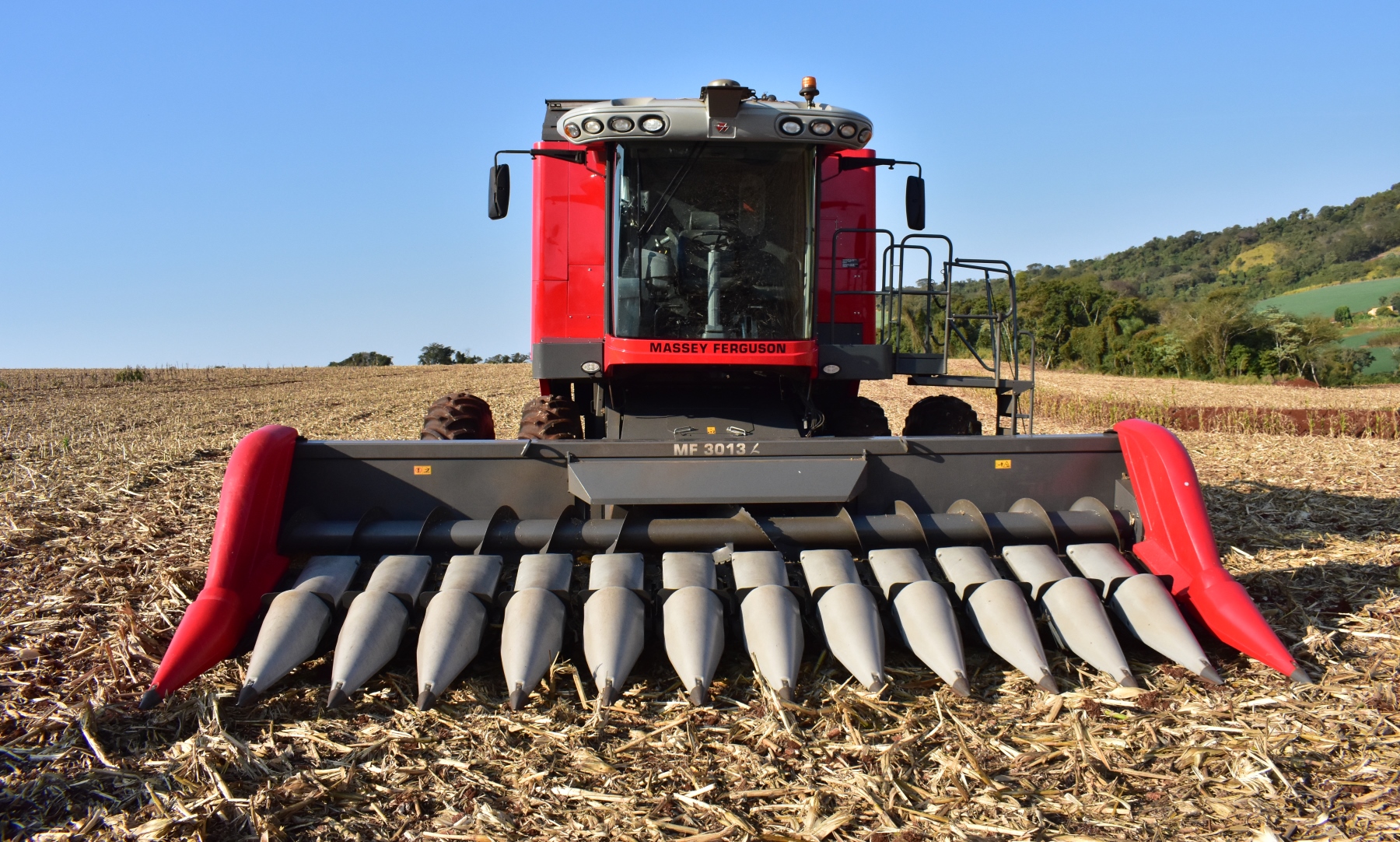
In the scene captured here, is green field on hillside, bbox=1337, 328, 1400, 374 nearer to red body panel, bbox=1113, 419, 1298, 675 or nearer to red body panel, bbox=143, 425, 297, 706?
red body panel, bbox=1113, 419, 1298, 675

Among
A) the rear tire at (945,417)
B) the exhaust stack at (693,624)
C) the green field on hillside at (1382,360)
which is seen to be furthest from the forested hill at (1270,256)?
the exhaust stack at (693,624)

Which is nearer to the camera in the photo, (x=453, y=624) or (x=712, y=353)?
(x=453, y=624)

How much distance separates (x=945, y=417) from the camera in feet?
19.7

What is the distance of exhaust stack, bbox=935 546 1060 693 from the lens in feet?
11.2

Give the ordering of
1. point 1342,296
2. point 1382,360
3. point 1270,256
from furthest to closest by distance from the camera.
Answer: point 1270,256 → point 1342,296 → point 1382,360

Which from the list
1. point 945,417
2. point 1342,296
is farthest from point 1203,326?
point 1342,296

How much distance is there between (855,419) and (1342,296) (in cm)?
7132

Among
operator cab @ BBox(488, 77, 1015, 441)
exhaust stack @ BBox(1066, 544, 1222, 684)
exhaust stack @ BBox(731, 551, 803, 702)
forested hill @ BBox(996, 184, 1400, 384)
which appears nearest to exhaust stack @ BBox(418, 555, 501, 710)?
exhaust stack @ BBox(731, 551, 803, 702)

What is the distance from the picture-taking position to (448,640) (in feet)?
11.2

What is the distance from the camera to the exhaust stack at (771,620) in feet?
11.0

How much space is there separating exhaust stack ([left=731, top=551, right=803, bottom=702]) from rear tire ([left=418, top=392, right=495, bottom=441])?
8.54ft

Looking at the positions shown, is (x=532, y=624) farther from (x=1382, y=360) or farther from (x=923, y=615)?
(x=1382, y=360)

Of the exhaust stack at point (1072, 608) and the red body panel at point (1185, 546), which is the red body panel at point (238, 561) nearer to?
the exhaust stack at point (1072, 608)

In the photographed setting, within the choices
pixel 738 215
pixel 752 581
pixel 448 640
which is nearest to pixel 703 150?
pixel 738 215
